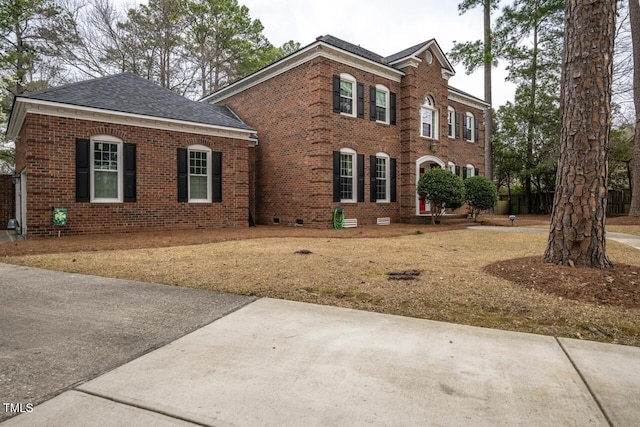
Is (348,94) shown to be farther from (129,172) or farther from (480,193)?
(129,172)

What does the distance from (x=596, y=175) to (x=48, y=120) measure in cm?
1270

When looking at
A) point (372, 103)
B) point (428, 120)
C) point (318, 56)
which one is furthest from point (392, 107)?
point (318, 56)

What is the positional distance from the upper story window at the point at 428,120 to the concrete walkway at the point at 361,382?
1545 centimetres

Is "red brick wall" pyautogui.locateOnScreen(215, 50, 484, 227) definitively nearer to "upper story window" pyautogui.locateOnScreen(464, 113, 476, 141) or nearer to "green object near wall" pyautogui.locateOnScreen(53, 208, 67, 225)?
"upper story window" pyautogui.locateOnScreen(464, 113, 476, 141)

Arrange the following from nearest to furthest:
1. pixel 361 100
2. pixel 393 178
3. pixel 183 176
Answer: pixel 183 176
pixel 361 100
pixel 393 178

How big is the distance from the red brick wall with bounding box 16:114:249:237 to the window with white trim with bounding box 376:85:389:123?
6098 millimetres

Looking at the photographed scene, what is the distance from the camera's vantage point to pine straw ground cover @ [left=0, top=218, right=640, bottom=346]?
131 inches

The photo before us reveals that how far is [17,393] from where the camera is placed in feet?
6.46

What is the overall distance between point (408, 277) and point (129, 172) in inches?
388

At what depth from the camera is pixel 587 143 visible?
484 centimetres

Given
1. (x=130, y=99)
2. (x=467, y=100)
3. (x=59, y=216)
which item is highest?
(x=467, y=100)

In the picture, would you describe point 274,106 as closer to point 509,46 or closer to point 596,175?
point 596,175

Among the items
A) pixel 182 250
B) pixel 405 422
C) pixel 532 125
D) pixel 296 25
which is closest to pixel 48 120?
pixel 182 250

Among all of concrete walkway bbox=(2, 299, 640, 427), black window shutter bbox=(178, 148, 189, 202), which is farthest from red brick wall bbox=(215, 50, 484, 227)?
concrete walkway bbox=(2, 299, 640, 427)
